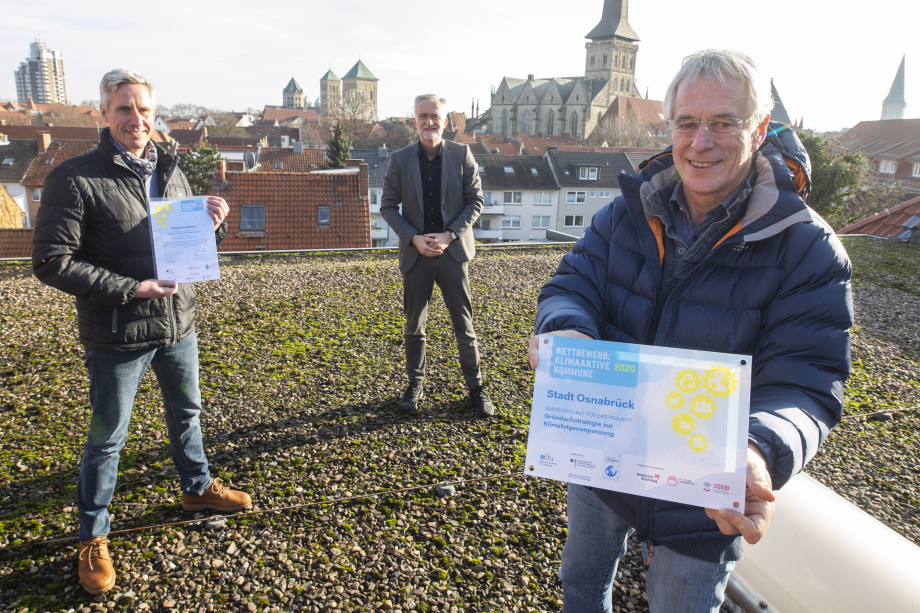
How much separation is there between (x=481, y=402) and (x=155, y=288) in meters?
2.47

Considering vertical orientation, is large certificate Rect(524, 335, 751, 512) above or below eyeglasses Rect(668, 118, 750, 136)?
below

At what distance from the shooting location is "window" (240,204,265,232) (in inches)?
735

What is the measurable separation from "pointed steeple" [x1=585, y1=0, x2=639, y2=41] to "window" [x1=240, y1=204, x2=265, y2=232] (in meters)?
90.6

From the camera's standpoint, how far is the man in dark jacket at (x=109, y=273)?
235 cm

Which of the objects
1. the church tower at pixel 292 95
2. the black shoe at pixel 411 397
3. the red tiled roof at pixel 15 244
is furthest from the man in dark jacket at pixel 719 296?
the church tower at pixel 292 95

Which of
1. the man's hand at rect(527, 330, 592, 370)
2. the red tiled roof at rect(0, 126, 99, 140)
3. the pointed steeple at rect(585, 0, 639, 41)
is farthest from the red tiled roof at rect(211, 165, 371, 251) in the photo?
the pointed steeple at rect(585, 0, 639, 41)

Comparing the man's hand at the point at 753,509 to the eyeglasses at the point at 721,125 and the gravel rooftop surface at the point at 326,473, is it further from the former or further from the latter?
the gravel rooftop surface at the point at 326,473

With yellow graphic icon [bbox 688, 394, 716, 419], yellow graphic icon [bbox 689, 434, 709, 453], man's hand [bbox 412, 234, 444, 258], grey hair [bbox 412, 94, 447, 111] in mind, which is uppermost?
grey hair [bbox 412, 94, 447, 111]

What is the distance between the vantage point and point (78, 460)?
11.4ft

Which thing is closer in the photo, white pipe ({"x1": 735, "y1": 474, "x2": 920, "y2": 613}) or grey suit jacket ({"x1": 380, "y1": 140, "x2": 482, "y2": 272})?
white pipe ({"x1": 735, "y1": 474, "x2": 920, "y2": 613})

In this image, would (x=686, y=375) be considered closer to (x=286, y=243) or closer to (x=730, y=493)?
(x=730, y=493)

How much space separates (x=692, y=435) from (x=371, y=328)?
5.05 metres

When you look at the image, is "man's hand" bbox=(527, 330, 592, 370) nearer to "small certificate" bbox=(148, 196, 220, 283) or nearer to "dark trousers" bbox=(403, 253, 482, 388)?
"small certificate" bbox=(148, 196, 220, 283)

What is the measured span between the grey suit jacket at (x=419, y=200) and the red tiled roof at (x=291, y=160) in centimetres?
4086
